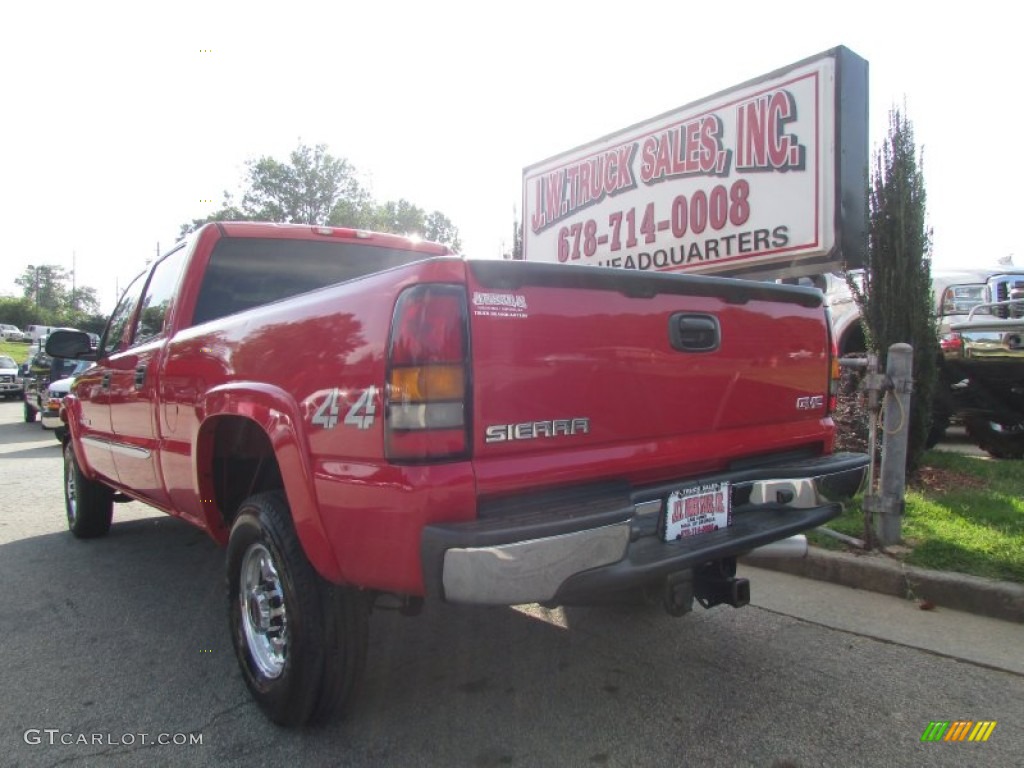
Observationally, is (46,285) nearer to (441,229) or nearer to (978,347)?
(441,229)

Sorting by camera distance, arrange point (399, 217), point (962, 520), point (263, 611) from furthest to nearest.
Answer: point (399, 217), point (962, 520), point (263, 611)

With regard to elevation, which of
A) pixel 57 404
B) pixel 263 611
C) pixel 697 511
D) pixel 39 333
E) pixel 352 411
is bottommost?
pixel 263 611

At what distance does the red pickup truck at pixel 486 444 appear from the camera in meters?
2.12

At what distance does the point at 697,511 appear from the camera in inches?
103

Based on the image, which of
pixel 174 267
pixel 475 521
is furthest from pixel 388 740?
pixel 174 267

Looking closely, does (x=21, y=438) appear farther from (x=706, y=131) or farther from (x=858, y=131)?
(x=858, y=131)

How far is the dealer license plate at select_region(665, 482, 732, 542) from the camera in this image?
2.53 m

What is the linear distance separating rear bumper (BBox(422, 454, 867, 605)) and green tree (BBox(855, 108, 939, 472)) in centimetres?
356

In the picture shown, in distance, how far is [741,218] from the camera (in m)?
6.37

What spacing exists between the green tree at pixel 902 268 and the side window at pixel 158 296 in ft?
16.5

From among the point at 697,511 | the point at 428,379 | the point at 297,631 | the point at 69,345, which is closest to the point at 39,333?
the point at 69,345

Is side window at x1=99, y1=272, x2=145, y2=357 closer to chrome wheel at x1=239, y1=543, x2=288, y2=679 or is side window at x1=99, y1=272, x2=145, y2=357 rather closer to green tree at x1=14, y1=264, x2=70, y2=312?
chrome wheel at x1=239, y1=543, x2=288, y2=679

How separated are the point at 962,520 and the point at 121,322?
5.77m

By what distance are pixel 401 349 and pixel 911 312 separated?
16.1 ft
